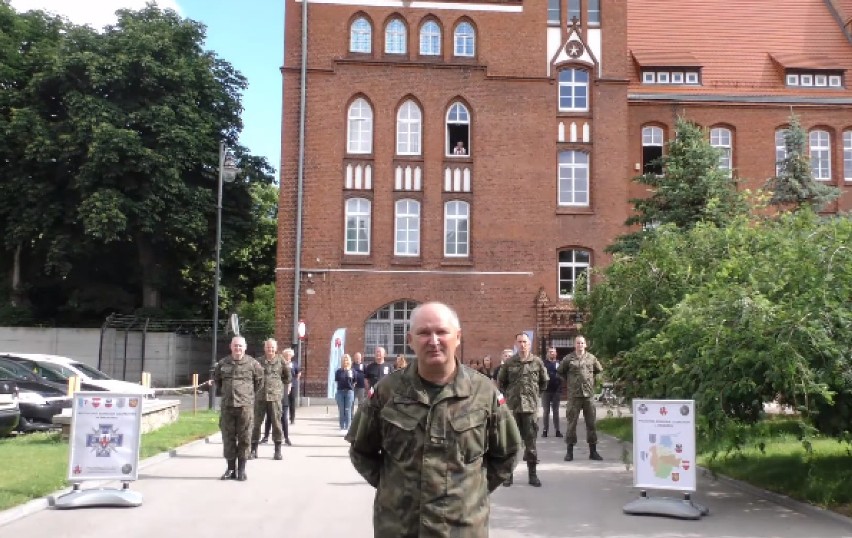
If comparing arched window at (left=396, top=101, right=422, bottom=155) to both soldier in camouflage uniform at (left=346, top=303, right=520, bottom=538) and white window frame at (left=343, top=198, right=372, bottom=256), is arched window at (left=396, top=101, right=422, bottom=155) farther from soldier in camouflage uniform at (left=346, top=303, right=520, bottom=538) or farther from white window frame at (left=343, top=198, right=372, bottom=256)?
soldier in camouflage uniform at (left=346, top=303, right=520, bottom=538)

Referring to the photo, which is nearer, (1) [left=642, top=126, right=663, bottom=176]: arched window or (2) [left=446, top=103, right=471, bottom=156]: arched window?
(2) [left=446, top=103, right=471, bottom=156]: arched window

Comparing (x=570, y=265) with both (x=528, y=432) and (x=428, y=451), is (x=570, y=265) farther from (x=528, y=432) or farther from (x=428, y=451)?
(x=428, y=451)

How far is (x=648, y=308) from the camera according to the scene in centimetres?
1557

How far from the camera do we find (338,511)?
9.96m

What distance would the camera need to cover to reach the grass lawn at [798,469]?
10.3 meters

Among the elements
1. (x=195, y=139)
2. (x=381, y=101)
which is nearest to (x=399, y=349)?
(x=381, y=101)

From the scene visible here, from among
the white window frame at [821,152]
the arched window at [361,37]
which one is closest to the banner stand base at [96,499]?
the arched window at [361,37]

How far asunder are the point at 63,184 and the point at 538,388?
101 feet

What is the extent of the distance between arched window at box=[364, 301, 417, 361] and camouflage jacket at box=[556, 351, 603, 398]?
18275 mm

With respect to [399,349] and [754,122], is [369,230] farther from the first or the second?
[754,122]

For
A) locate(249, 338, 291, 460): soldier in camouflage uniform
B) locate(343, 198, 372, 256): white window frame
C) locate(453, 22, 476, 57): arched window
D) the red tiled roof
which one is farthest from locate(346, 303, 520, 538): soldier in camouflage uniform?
the red tiled roof

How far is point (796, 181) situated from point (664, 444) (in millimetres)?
21990

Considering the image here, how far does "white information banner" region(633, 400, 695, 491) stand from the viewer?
10023 millimetres

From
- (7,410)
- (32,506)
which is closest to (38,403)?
(7,410)
